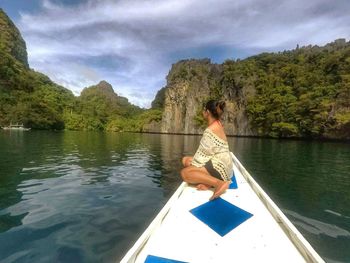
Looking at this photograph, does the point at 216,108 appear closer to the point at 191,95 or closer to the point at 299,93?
the point at 299,93

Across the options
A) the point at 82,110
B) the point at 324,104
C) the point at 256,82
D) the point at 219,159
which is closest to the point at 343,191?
the point at 219,159

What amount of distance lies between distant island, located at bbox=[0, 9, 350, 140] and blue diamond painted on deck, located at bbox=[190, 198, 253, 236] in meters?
49.9

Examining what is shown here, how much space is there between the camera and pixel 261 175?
39.2ft

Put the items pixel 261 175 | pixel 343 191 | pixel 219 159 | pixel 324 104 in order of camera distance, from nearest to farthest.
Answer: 1. pixel 219 159
2. pixel 343 191
3. pixel 261 175
4. pixel 324 104

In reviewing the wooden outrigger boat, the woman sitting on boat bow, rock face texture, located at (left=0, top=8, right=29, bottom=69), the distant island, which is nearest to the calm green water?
the wooden outrigger boat

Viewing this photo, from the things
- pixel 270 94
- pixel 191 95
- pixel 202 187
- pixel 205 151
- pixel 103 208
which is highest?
Result: pixel 191 95

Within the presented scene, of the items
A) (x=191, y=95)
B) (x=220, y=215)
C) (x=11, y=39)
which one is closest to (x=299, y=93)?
(x=191, y=95)

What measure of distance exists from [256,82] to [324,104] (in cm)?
3012

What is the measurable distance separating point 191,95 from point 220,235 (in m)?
90.2

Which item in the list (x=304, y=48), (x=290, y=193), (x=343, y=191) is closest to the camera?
(x=290, y=193)

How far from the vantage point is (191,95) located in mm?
92312

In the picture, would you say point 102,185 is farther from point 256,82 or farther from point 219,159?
point 256,82

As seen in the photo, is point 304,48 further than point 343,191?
Yes

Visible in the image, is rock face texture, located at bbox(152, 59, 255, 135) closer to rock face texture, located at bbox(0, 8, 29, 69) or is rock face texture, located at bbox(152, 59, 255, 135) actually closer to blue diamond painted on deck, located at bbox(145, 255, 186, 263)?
blue diamond painted on deck, located at bbox(145, 255, 186, 263)
